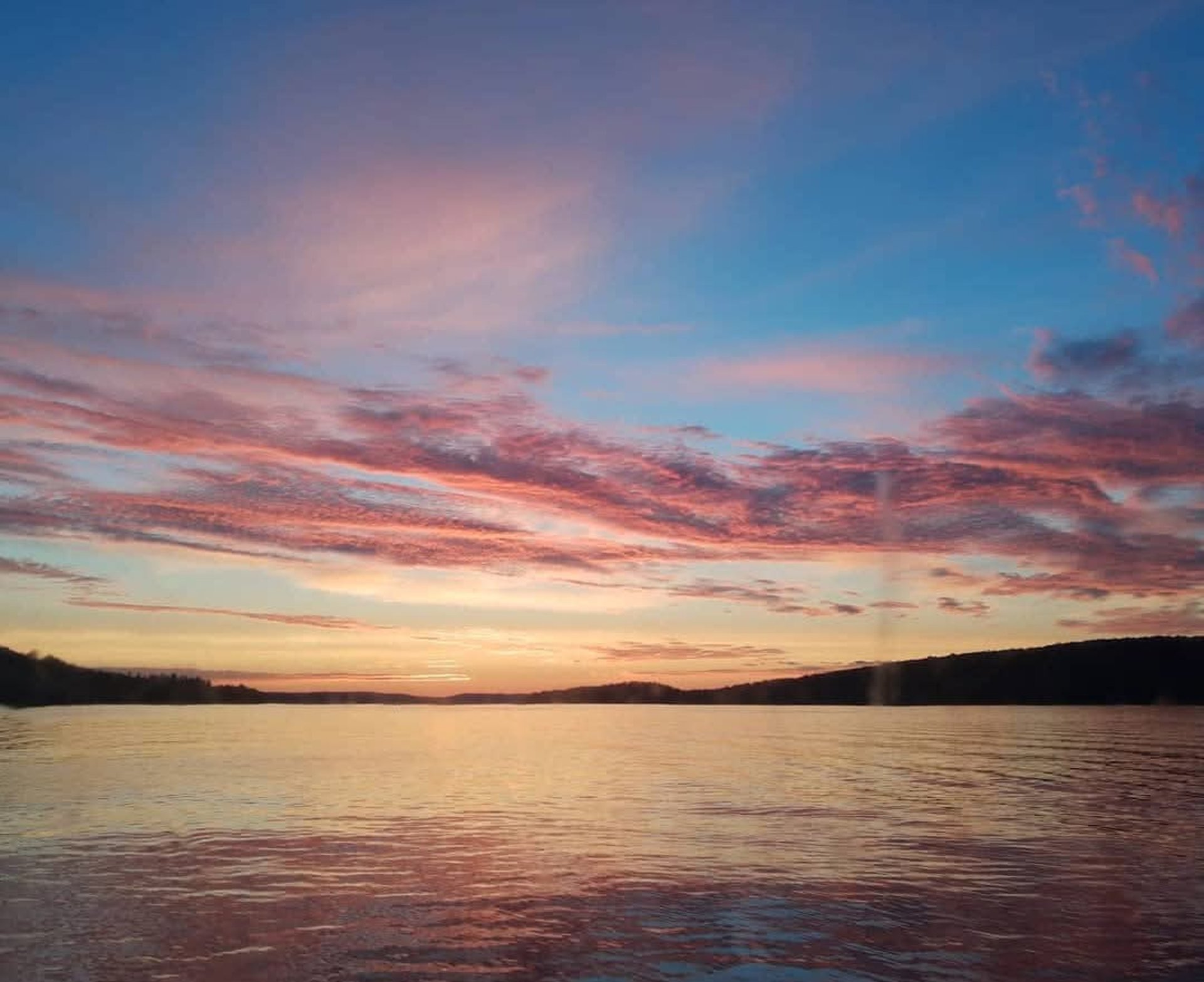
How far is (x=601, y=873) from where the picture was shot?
33750 mm

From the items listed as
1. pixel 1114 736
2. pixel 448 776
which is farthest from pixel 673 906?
pixel 1114 736

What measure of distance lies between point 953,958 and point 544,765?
62.5 m

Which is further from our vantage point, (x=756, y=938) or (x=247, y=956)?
(x=756, y=938)

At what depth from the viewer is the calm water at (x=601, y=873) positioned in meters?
23.1

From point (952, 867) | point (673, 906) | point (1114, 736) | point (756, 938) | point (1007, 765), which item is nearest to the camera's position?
point (756, 938)

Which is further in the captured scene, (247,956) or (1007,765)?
(1007,765)

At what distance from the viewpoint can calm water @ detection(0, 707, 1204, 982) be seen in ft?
75.9

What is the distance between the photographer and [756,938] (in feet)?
82.0

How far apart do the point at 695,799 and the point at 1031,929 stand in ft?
99.7

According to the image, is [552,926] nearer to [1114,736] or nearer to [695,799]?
[695,799]

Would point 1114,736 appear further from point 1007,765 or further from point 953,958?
point 953,958

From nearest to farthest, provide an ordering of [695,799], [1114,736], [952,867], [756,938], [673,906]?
[756,938] → [673,906] → [952,867] → [695,799] → [1114,736]

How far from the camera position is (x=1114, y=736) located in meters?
122

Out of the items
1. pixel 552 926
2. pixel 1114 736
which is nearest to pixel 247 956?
pixel 552 926
